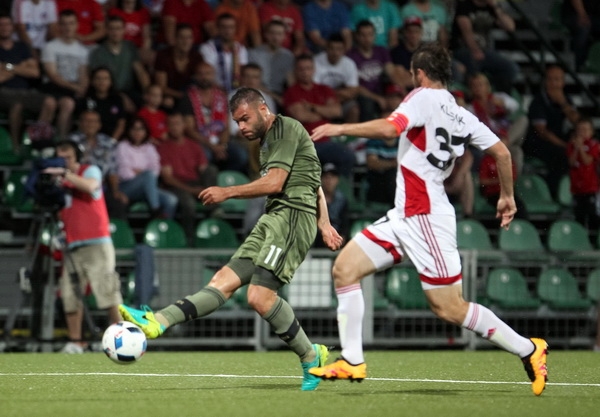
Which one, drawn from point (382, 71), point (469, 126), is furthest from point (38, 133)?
point (469, 126)

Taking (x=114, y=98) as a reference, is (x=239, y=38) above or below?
above

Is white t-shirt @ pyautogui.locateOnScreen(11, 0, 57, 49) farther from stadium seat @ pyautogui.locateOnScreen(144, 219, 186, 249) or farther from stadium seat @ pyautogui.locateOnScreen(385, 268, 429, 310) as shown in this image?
stadium seat @ pyautogui.locateOnScreen(385, 268, 429, 310)

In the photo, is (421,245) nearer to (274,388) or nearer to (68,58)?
(274,388)

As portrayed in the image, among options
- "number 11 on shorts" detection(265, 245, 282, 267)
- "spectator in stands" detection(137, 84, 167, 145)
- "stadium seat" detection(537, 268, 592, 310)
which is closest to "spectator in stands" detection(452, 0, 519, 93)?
"stadium seat" detection(537, 268, 592, 310)

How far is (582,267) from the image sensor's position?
49.2 ft

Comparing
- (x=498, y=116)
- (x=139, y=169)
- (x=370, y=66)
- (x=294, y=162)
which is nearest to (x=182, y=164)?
(x=139, y=169)

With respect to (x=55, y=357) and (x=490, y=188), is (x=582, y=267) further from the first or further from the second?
(x=55, y=357)

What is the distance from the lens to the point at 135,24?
16984mm

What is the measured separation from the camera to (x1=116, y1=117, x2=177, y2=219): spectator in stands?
15.3 m

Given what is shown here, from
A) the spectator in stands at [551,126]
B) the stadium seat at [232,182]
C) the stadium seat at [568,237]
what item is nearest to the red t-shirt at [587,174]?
the spectator in stands at [551,126]

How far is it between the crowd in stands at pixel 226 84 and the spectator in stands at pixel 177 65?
19 mm

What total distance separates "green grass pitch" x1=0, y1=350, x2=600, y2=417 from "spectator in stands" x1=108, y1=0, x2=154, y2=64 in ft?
18.4

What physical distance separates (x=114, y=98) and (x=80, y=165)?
2.47 m

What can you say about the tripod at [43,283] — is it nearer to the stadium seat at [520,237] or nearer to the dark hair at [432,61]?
the stadium seat at [520,237]
